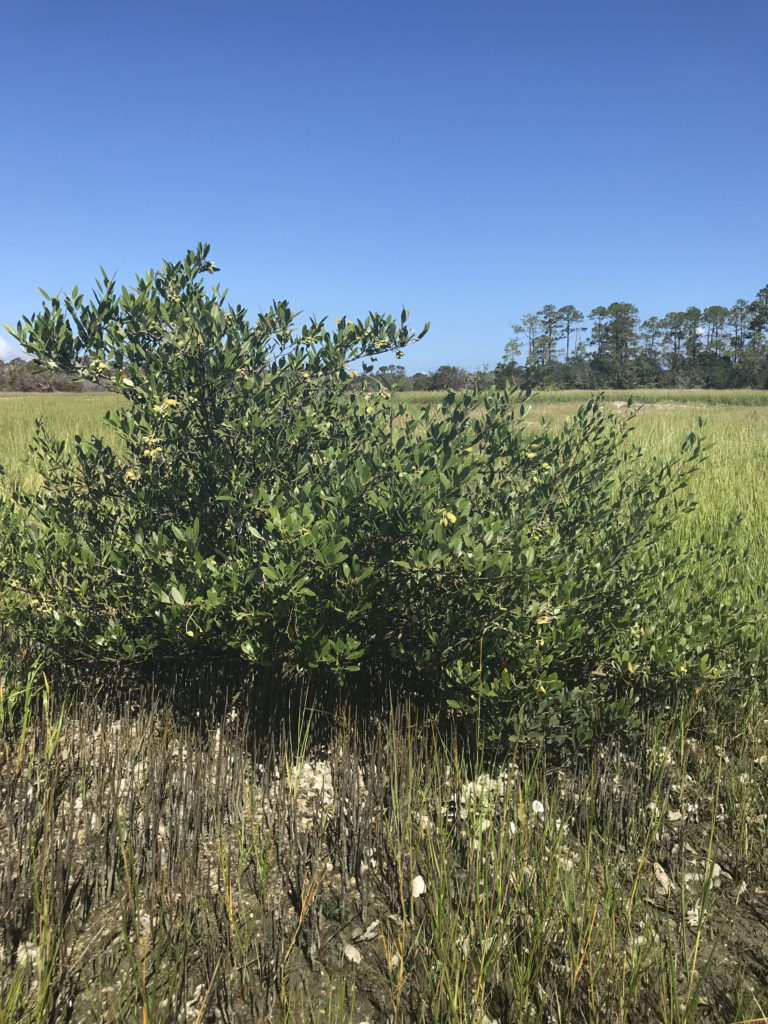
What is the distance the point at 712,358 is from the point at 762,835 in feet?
247

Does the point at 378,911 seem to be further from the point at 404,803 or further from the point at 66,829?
the point at 66,829

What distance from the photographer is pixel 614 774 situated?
9.67ft

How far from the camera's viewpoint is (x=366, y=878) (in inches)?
96.2

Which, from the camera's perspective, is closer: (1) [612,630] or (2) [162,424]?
(1) [612,630]

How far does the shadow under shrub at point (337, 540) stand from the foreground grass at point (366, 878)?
33 centimetres

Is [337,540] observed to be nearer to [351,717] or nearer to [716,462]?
[351,717]

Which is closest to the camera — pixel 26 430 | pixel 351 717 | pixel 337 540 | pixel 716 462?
pixel 337 540

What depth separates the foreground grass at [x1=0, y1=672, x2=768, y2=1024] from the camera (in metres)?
1.93

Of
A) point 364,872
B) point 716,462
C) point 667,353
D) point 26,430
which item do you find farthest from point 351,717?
point 667,353

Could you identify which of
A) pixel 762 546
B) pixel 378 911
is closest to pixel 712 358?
pixel 762 546

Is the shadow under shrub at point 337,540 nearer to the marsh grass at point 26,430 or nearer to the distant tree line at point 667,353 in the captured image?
the marsh grass at point 26,430

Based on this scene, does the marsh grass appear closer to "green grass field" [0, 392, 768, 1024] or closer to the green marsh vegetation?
the green marsh vegetation

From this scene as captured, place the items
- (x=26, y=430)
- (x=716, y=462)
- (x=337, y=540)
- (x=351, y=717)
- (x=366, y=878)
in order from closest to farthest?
1. (x=366, y=878)
2. (x=337, y=540)
3. (x=351, y=717)
4. (x=716, y=462)
5. (x=26, y=430)

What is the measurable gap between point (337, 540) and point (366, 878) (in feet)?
4.14
